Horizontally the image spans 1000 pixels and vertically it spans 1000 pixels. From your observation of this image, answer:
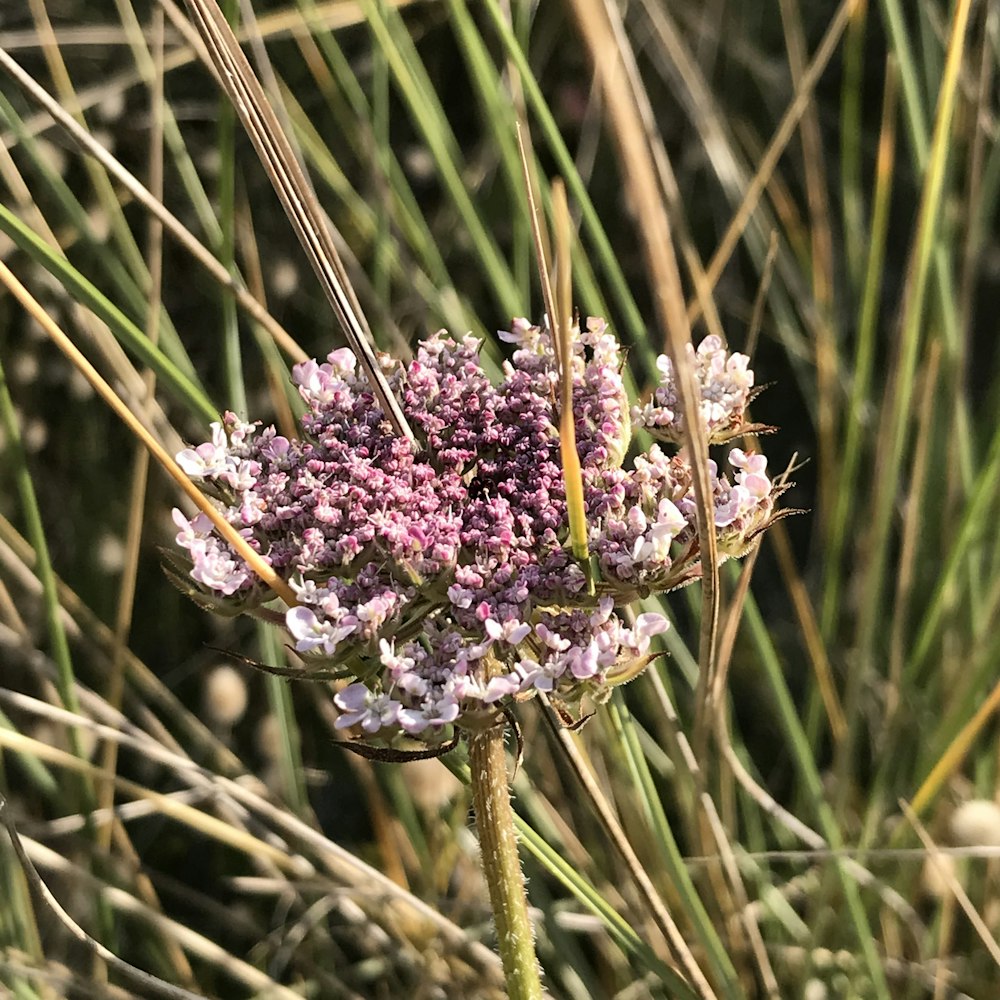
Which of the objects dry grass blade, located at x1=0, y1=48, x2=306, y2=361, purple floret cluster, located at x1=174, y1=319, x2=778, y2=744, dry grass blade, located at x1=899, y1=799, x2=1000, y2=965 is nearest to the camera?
purple floret cluster, located at x1=174, y1=319, x2=778, y2=744

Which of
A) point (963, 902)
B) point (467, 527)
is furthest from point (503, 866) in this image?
point (963, 902)

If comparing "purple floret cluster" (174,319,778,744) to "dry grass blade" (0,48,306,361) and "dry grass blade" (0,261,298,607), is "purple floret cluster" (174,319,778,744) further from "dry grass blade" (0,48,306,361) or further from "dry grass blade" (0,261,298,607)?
"dry grass blade" (0,48,306,361)

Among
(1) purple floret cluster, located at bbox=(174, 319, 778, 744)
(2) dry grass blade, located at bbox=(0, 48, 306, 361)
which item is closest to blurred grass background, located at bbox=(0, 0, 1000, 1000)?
(2) dry grass blade, located at bbox=(0, 48, 306, 361)

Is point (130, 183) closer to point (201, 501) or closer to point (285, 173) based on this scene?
point (285, 173)

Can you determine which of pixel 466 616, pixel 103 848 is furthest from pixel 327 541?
pixel 103 848

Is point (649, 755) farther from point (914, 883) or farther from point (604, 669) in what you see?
point (604, 669)

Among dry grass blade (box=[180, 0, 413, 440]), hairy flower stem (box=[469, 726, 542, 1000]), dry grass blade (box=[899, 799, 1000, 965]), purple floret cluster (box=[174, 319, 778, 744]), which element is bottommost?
dry grass blade (box=[899, 799, 1000, 965])

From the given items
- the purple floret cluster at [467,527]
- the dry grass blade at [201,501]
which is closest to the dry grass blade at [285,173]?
the purple floret cluster at [467,527]

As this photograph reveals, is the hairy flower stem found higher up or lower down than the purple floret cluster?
lower down
